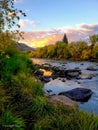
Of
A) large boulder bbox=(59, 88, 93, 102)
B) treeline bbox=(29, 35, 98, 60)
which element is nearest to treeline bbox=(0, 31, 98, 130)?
large boulder bbox=(59, 88, 93, 102)

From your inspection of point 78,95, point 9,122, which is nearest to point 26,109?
point 9,122

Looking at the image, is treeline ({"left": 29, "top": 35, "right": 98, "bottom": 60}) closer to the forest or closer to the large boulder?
the large boulder

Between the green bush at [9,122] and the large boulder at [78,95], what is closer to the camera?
the green bush at [9,122]

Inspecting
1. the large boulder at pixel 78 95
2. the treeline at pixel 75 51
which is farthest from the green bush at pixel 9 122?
the treeline at pixel 75 51

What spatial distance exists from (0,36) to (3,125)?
5.05 metres

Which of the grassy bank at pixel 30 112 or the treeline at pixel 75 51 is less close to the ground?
the grassy bank at pixel 30 112

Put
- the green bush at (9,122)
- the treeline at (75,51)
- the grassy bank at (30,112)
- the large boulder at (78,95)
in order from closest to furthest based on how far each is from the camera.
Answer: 1. the green bush at (9,122)
2. the grassy bank at (30,112)
3. the large boulder at (78,95)
4. the treeline at (75,51)

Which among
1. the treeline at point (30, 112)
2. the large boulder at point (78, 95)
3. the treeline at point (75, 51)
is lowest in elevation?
the treeline at point (75, 51)

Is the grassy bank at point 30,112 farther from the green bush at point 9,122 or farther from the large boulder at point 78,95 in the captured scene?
the large boulder at point 78,95

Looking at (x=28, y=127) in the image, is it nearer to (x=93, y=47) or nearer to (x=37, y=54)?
(x=93, y=47)

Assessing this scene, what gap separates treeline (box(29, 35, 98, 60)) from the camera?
4439 inches

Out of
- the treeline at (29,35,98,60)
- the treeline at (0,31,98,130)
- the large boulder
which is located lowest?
the treeline at (29,35,98,60)

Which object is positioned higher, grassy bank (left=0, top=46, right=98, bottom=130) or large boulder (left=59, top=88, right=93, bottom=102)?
grassy bank (left=0, top=46, right=98, bottom=130)

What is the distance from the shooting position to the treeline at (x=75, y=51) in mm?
112750
